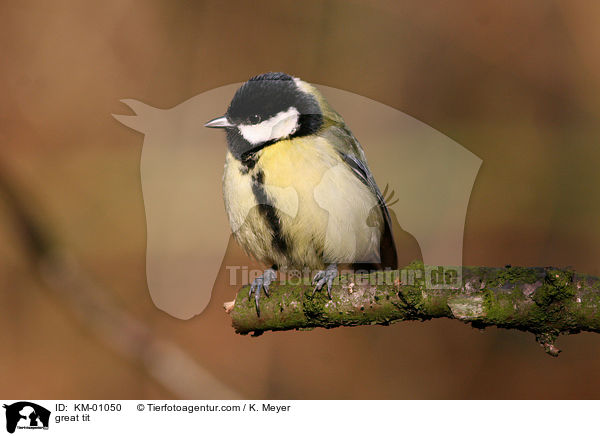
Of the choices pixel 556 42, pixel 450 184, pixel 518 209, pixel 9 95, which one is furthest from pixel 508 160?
pixel 9 95

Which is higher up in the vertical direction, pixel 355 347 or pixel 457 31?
pixel 457 31

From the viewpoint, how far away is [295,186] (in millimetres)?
2002

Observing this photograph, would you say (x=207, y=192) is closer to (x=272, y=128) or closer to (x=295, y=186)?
(x=272, y=128)

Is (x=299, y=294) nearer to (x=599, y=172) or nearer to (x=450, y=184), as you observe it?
(x=450, y=184)

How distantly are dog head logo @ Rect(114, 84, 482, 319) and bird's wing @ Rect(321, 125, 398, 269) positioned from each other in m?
0.69

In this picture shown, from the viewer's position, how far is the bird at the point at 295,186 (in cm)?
203

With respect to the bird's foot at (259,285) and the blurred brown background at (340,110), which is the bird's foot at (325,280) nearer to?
the bird's foot at (259,285)

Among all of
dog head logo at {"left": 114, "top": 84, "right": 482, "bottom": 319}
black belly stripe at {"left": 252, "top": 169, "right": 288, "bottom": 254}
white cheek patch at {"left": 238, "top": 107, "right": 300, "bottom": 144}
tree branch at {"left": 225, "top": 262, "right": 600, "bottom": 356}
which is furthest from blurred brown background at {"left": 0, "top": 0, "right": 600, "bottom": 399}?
tree branch at {"left": 225, "top": 262, "right": 600, "bottom": 356}

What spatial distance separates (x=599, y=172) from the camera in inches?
135

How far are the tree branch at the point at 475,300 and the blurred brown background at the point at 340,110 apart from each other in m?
1.58

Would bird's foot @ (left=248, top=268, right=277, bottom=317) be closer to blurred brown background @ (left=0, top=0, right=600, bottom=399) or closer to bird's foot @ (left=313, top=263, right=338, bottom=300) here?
bird's foot @ (left=313, top=263, right=338, bottom=300)

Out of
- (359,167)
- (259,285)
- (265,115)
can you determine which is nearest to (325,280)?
(259,285)

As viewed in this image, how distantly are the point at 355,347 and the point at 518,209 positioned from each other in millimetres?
1329
